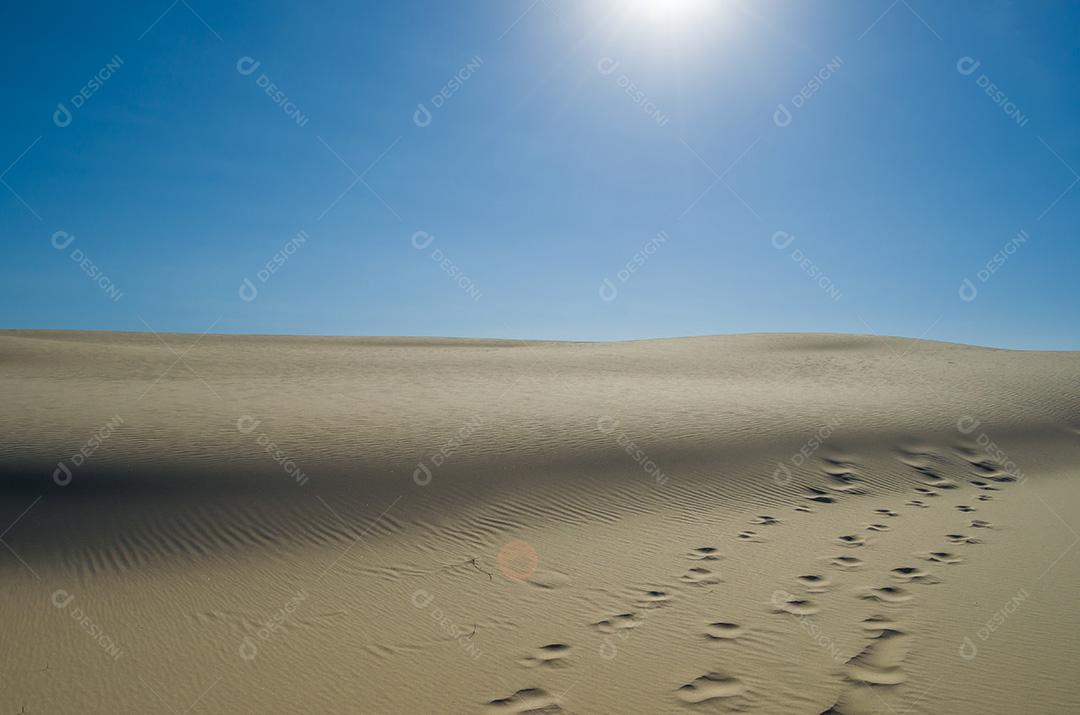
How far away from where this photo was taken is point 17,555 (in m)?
6.47

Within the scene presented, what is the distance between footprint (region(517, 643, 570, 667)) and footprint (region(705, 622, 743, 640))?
1.29 meters

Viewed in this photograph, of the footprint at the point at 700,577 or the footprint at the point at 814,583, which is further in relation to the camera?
the footprint at the point at 700,577

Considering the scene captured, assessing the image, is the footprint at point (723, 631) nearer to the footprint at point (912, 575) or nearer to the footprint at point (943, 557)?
the footprint at point (912, 575)

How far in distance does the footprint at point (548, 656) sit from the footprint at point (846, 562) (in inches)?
143

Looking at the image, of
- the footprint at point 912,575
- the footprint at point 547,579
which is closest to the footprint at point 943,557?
the footprint at point 912,575

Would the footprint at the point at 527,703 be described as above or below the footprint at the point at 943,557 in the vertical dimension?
below

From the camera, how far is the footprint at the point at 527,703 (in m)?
4.15

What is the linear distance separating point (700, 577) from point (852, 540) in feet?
8.27

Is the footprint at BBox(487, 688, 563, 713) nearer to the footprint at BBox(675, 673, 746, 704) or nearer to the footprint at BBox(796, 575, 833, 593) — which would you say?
the footprint at BBox(675, 673, 746, 704)

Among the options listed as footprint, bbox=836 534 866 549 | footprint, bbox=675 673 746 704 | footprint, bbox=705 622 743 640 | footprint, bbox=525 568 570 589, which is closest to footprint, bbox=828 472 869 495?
footprint, bbox=836 534 866 549

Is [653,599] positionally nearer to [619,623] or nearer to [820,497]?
[619,623]

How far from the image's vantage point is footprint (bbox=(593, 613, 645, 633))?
530 cm

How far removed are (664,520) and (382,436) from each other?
210 inches

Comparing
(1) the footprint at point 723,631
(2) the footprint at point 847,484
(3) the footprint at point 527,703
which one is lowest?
(3) the footprint at point 527,703
